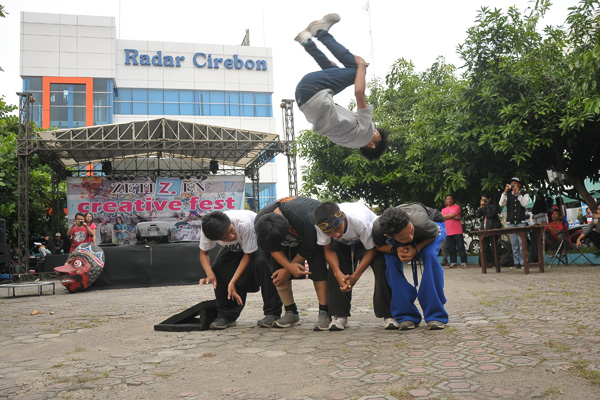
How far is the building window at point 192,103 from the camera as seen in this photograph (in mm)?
36562

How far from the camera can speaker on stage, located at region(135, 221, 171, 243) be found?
15.9m

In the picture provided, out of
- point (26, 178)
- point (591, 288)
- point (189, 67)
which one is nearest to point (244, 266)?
point (591, 288)

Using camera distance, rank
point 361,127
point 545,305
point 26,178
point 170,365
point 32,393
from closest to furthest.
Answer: point 32,393 < point 170,365 < point 361,127 < point 545,305 < point 26,178

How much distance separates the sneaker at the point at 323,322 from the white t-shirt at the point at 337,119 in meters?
1.54

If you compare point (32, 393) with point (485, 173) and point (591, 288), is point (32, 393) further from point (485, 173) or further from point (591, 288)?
point (485, 173)

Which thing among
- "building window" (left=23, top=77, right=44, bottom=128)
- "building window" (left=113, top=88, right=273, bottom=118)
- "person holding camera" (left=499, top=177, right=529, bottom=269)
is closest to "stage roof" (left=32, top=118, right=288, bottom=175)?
"person holding camera" (left=499, top=177, right=529, bottom=269)

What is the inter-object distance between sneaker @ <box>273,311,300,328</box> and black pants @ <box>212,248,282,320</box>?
0.14m

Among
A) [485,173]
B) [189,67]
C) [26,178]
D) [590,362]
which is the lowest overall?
[590,362]

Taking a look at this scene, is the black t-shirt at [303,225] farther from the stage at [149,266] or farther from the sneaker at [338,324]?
the stage at [149,266]

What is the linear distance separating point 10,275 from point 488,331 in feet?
48.8

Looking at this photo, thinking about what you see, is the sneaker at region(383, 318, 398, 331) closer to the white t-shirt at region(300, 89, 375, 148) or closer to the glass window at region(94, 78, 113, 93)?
the white t-shirt at region(300, 89, 375, 148)

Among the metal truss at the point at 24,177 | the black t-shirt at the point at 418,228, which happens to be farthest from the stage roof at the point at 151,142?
the black t-shirt at the point at 418,228

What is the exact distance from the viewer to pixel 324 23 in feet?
11.2

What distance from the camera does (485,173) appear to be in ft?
39.0
